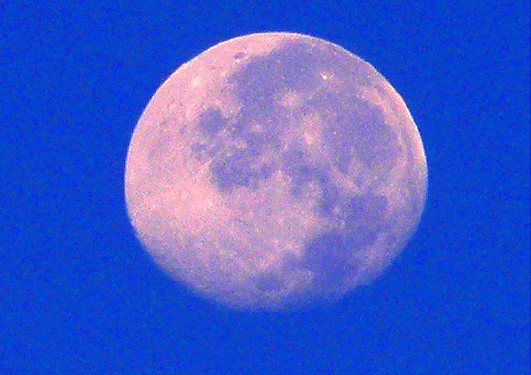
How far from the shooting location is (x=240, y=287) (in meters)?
13.8

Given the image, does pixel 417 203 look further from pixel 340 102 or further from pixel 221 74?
pixel 221 74

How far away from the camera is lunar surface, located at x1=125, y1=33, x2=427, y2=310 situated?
12812mm

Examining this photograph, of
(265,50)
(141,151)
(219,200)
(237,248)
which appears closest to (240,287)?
(237,248)

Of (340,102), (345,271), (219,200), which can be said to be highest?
(340,102)

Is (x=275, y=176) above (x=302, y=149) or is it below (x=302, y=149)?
below

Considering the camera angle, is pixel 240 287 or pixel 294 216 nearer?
pixel 294 216

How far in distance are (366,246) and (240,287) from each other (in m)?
2.54

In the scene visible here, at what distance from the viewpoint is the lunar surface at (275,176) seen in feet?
42.0

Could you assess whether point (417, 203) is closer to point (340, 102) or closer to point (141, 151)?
point (340, 102)

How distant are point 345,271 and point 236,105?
3.75m

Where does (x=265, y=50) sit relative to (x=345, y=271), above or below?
above

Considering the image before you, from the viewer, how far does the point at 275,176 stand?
12.7m

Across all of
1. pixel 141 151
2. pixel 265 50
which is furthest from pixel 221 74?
pixel 141 151

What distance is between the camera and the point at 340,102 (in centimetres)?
1326
